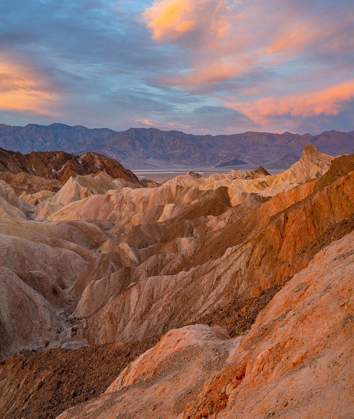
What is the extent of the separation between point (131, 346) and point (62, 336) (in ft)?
43.2

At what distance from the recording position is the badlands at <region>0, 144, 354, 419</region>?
6.79 m

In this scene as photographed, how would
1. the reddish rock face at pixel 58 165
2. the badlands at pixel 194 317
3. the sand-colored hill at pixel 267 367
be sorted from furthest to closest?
the reddish rock face at pixel 58 165
the badlands at pixel 194 317
the sand-colored hill at pixel 267 367

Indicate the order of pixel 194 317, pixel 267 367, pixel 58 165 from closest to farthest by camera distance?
pixel 267 367, pixel 194 317, pixel 58 165

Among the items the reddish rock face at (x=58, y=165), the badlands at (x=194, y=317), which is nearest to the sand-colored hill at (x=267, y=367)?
the badlands at (x=194, y=317)

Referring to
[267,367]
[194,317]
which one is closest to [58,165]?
[194,317]

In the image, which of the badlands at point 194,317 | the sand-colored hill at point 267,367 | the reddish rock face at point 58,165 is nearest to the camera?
the sand-colored hill at point 267,367

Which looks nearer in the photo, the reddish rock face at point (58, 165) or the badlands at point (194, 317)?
the badlands at point (194, 317)

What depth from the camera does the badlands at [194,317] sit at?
6793 millimetres

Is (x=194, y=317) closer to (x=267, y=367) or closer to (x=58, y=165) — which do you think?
(x=267, y=367)

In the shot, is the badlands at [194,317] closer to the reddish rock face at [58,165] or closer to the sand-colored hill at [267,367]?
the sand-colored hill at [267,367]

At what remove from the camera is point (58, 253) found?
4359cm

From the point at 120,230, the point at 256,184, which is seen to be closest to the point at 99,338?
the point at 120,230

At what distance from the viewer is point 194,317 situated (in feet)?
65.2

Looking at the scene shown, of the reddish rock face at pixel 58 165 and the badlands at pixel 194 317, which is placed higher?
the reddish rock face at pixel 58 165
